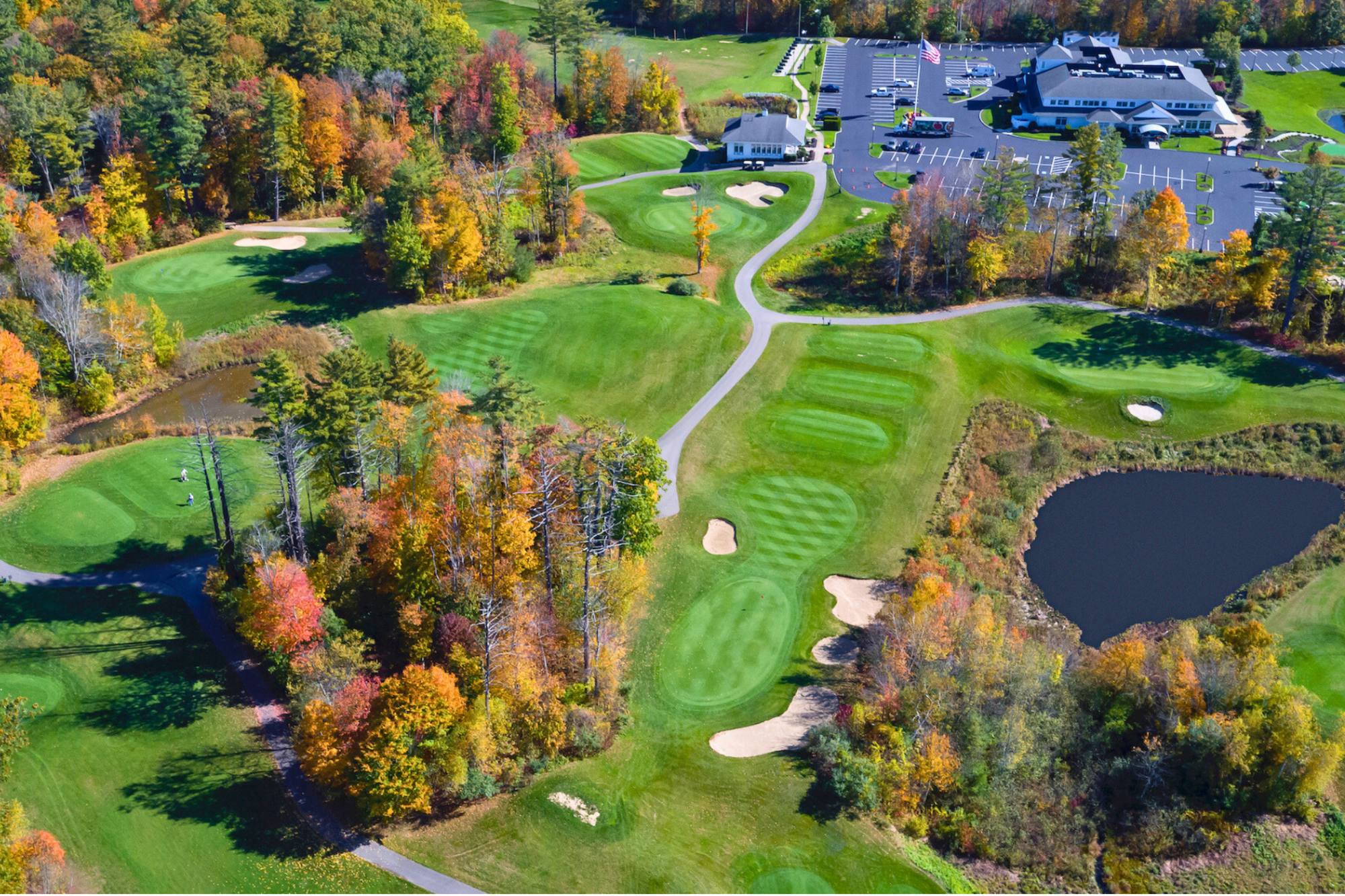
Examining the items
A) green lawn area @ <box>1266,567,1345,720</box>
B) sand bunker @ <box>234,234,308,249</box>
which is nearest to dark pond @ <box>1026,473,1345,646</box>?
green lawn area @ <box>1266,567,1345,720</box>

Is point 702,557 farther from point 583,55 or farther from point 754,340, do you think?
point 583,55

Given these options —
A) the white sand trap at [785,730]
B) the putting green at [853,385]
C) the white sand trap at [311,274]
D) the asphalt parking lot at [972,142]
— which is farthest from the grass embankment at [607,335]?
the white sand trap at [785,730]

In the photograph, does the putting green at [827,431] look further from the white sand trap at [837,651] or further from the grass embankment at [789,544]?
the white sand trap at [837,651]

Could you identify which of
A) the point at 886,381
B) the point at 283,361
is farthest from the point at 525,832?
the point at 886,381

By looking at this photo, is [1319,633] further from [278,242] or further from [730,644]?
[278,242]

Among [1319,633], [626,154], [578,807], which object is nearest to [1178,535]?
[1319,633]

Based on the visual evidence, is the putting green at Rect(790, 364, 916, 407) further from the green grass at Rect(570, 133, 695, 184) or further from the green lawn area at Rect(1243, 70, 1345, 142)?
the green lawn area at Rect(1243, 70, 1345, 142)
